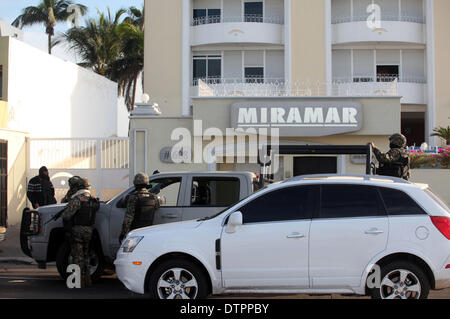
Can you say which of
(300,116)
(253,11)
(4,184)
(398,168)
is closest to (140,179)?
(398,168)

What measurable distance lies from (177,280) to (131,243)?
0.78 m

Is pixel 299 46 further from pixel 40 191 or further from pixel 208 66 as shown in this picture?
pixel 40 191

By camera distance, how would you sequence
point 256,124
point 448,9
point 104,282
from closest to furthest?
1. point 104,282
2. point 256,124
3. point 448,9

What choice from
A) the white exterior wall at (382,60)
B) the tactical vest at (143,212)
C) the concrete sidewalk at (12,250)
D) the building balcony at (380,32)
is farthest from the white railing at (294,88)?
the tactical vest at (143,212)

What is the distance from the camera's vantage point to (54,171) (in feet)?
50.6

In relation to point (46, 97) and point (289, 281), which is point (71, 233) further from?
point (46, 97)

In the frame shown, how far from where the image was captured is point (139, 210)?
305 inches

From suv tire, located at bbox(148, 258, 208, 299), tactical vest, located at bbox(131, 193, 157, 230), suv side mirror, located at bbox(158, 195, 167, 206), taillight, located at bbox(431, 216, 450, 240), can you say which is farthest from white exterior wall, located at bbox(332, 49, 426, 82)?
suv tire, located at bbox(148, 258, 208, 299)

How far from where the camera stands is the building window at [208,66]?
24.1 metres

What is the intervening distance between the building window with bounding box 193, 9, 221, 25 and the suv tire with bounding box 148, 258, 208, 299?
1931 cm

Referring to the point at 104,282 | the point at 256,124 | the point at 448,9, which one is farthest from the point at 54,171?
the point at 448,9

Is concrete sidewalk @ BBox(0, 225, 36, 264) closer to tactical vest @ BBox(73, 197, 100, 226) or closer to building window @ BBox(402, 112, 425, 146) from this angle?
tactical vest @ BBox(73, 197, 100, 226)

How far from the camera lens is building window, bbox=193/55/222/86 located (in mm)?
24094

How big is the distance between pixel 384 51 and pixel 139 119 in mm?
13806
